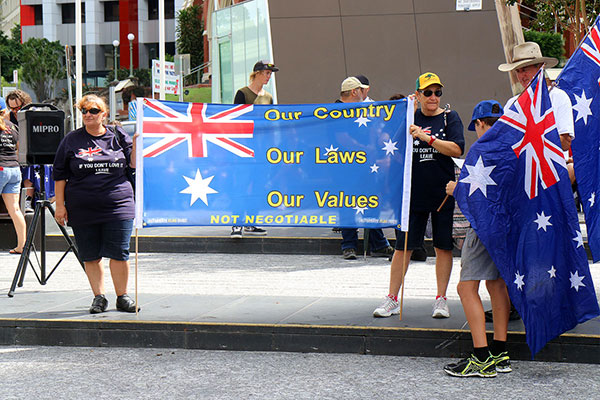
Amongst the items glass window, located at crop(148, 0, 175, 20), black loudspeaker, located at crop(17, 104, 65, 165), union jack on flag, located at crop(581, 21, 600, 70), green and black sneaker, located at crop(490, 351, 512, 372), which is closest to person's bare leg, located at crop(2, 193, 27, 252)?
black loudspeaker, located at crop(17, 104, 65, 165)

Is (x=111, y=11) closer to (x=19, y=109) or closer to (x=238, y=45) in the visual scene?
(x=238, y=45)

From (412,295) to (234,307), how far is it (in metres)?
1.87

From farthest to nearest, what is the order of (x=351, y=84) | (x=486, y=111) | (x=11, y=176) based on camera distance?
(x=11, y=176)
(x=351, y=84)
(x=486, y=111)

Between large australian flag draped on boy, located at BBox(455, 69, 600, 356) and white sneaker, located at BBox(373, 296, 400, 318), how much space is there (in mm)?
1392

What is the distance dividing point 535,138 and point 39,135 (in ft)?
18.8

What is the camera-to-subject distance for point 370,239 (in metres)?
11.9

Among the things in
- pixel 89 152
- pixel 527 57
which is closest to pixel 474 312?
pixel 527 57

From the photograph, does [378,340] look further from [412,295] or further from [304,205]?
[412,295]

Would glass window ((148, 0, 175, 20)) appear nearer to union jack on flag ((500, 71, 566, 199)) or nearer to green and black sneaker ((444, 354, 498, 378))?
union jack on flag ((500, 71, 566, 199))

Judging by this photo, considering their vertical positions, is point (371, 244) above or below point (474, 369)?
above

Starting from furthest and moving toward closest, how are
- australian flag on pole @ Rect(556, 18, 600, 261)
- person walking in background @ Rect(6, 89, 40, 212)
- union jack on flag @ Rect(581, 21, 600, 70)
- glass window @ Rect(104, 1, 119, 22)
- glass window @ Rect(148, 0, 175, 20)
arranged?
glass window @ Rect(104, 1, 119, 22) < glass window @ Rect(148, 0, 175, 20) < person walking in background @ Rect(6, 89, 40, 212) < union jack on flag @ Rect(581, 21, 600, 70) < australian flag on pole @ Rect(556, 18, 600, 261)

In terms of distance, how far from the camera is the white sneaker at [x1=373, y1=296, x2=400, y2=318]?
707 centimetres

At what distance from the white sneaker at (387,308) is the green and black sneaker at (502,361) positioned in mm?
1268

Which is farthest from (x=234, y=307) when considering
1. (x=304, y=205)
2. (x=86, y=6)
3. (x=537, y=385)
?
(x=86, y=6)
